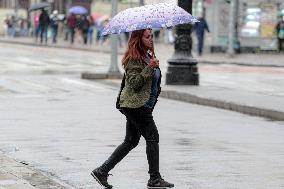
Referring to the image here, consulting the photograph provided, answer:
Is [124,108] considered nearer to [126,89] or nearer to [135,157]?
[126,89]

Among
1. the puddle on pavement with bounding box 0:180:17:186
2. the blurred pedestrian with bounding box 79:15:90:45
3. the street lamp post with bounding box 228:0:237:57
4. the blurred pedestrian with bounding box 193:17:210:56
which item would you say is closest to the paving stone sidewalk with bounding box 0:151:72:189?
the puddle on pavement with bounding box 0:180:17:186

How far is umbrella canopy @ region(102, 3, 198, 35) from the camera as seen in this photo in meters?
8.68

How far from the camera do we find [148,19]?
8.70 m

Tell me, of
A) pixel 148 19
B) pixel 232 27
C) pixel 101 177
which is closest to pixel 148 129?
pixel 101 177

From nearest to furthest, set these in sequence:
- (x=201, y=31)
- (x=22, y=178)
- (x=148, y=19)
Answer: (x=148, y=19)
(x=22, y=178)
(x=201, y=31)

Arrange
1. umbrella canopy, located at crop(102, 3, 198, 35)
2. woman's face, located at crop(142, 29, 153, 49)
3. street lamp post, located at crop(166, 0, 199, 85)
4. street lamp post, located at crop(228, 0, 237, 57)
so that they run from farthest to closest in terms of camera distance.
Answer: street lamp post, located at crop(228, 0, 237, 57)
street lamp post, located at crop(166, 0, 199, 85)
woman's face, located at crop(142, 29, 153, 49)
umbrella canopy, located at crop(102, 3, 198, 35)

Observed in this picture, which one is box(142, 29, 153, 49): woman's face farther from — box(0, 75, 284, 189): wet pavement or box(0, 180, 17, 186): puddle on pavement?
box(0, 180, 17, 186): puddle on pavement

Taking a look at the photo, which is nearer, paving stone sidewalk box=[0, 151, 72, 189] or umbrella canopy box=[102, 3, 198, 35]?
umbrella canopy box=[102, 3, 198, 35]

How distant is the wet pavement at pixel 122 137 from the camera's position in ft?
33.3

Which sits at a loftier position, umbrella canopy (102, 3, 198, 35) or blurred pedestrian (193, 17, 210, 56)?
umbrella canopy (102, 3, 198, 35)

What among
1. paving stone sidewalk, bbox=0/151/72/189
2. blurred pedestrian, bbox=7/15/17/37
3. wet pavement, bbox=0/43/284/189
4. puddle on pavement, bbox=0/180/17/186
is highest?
puddle on pavement, bbox=0/180/17/186

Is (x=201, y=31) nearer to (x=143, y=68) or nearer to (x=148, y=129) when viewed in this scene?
(x=148, y=129)

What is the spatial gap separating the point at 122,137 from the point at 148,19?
17.6ft

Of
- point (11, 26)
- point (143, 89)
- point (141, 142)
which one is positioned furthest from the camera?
point (11, 26)
